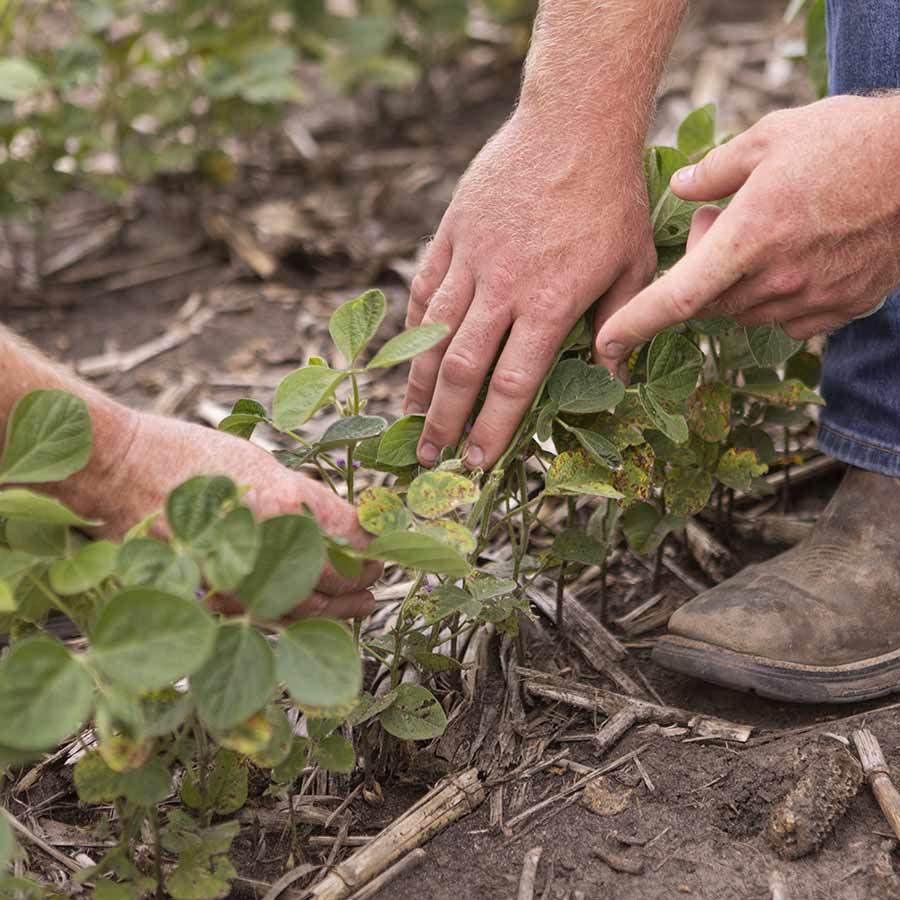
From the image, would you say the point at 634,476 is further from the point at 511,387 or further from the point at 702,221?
the point at 702,221

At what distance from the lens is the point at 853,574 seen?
5.06 feet

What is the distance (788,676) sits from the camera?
4.77 ft

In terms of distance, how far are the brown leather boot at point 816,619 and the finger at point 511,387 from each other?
0.40 m

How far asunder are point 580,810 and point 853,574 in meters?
0.54

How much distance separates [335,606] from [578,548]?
0.35 meters

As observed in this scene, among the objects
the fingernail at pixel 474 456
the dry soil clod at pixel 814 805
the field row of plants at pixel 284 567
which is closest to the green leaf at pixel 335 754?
the field row of plants at pixel 284 567

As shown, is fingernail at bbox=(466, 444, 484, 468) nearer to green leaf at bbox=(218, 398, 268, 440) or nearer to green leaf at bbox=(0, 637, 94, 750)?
green leaf at bbox=(218, 398, 268, 440)

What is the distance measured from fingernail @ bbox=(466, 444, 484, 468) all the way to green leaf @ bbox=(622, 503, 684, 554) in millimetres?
325

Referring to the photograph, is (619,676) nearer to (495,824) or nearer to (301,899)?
(495,824)

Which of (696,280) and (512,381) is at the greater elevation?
(696,280)

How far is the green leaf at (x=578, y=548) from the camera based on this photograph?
4.50 ft

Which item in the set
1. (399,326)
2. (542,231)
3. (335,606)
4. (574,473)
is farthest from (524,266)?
(399,326)

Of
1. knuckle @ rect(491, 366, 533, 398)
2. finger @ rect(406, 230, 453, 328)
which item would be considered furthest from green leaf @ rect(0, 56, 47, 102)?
knuckle @ rect(491, 366, 533, 398)

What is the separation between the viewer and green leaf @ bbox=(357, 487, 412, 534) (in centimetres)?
111
